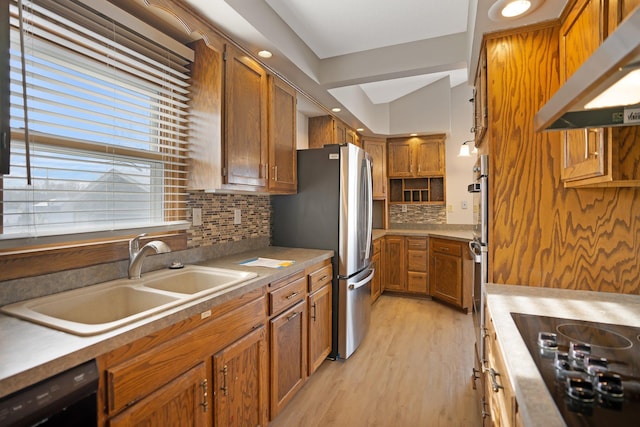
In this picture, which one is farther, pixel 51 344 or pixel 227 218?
pixel 227 218

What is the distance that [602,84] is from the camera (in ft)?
2.07

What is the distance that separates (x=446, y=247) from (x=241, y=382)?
308cm

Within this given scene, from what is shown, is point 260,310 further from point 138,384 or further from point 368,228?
point 368,228

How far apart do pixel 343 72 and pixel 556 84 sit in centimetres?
153

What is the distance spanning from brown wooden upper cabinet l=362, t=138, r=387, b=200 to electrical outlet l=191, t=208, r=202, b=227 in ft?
9.70

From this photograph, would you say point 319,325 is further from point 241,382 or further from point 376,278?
point 376,278

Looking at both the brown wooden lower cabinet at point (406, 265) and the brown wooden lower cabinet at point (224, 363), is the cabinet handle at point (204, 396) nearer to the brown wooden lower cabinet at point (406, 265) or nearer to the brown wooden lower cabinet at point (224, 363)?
the brown wooden lower cabinet at point (224, 363)

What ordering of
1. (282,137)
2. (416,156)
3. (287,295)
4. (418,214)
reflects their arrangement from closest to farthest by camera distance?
(287,295) < (282,137) < (416,156) < (418,214)

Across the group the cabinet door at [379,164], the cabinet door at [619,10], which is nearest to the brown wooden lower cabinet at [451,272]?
the cabinet door at [379,164]

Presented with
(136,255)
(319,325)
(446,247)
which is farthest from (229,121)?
(446,247)

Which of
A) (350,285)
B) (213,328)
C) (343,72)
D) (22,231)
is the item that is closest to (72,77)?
(22,231)

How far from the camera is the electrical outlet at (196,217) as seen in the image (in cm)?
203

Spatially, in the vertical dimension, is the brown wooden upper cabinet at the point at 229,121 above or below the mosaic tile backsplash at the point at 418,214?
above

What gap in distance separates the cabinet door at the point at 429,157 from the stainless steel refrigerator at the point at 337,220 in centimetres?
209
